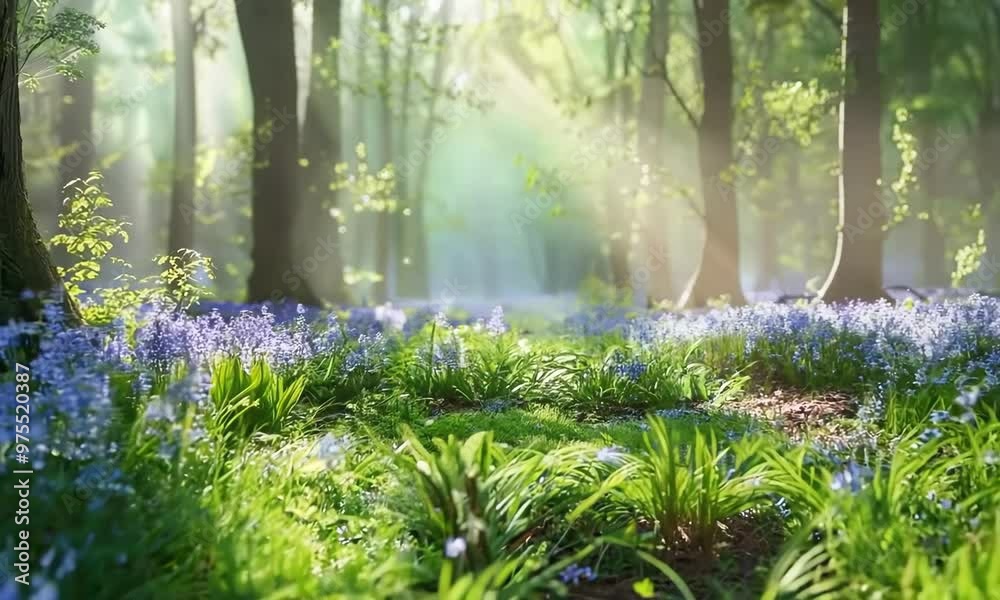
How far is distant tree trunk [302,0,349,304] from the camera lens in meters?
14.0

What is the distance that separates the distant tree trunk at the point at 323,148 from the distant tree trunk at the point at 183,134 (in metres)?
3.44

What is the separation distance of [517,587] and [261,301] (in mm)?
9937

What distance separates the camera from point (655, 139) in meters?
19.3

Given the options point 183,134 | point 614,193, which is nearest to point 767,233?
point 614,193

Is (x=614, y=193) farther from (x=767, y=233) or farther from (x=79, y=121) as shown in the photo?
(x=79, y=121)

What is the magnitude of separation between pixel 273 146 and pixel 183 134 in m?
8.24

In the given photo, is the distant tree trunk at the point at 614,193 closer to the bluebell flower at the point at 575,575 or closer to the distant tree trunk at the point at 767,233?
the distant tree trunk at the point at 767,233

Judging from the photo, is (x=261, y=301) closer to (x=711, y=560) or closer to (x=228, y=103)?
(x=711, y=560)

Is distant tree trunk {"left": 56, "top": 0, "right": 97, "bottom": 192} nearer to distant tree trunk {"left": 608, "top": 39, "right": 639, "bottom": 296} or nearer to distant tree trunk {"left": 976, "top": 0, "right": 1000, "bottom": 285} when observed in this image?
distant tree trunk {"left": 608, "top": 39, "right": 639, "bottom": 296}

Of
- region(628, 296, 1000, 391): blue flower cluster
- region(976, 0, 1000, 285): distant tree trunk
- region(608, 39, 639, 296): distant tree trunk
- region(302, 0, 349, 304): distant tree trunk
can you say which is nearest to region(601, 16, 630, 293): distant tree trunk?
region(608, 39, 639, 296): distant tree trunk

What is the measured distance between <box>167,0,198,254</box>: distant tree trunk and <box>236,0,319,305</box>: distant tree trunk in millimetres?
4506

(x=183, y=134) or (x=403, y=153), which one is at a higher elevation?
(x=403, y=153)

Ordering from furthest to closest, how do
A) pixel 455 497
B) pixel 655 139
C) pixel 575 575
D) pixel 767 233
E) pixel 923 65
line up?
pixel 767 233 < pixel 923 65 < pixel 655 139 < pixel 455 497 < pixel 575 575

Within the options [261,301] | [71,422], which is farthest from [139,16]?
[71,422]
